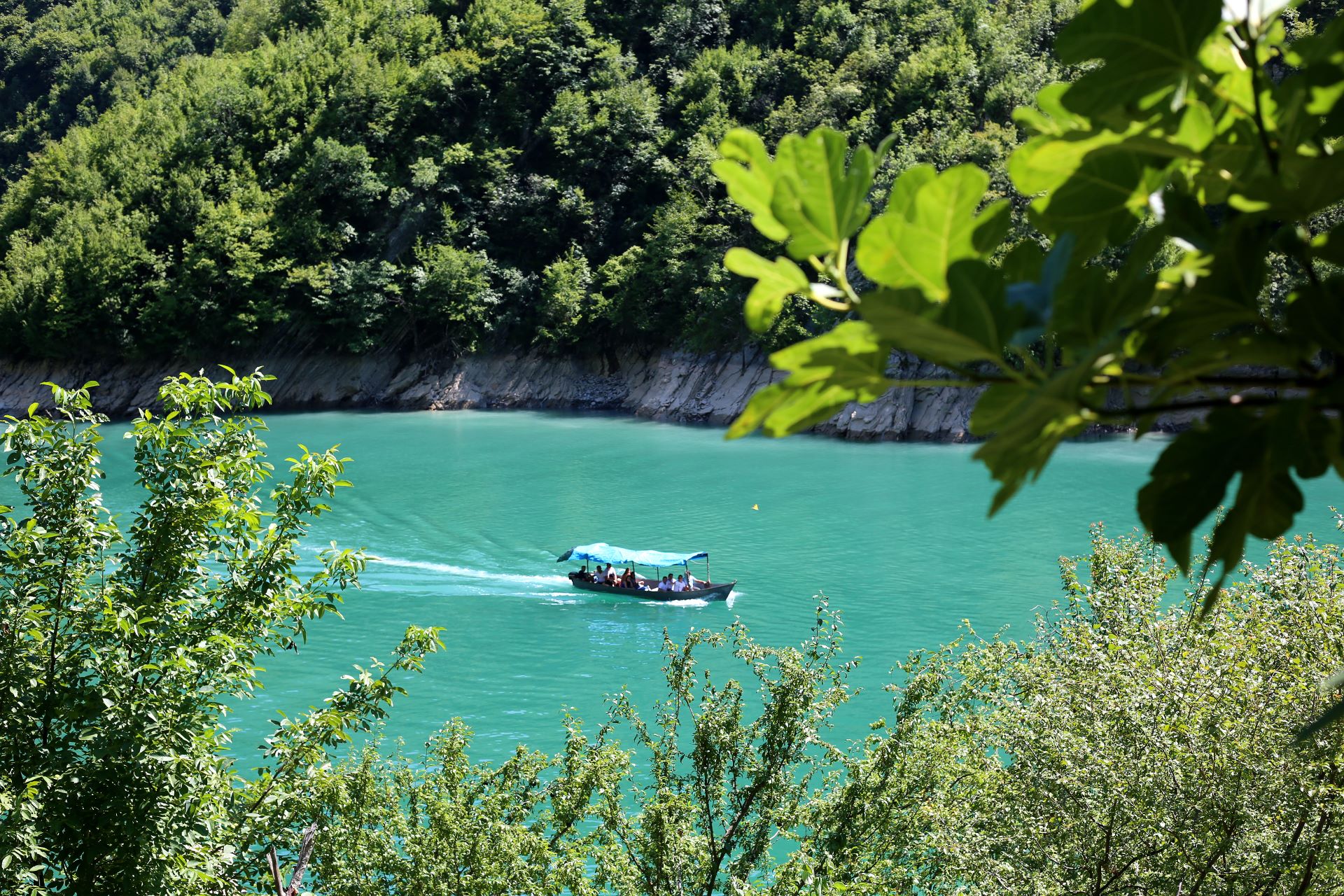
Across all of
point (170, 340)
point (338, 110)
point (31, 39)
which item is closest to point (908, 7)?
point (338, 110)

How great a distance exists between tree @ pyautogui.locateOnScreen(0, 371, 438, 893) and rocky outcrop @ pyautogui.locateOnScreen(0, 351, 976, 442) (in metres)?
33.0

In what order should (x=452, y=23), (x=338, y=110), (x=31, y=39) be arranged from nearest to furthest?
1. (x=338, y=110)
2. (x=452, y=23)
3. (x=31, y=39)

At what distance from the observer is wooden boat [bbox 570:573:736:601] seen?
66.2ft

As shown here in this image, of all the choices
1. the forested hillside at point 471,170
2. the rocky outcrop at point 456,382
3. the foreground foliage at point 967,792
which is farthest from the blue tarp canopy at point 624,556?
the forested hillside at point 471,170

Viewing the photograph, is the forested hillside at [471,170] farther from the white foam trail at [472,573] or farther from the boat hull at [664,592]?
the boat hull at [664,592]

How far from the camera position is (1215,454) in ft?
1.80

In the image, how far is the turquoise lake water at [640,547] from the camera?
16.7 meters

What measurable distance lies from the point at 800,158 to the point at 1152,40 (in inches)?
7.9

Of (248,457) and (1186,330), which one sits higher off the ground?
(1186,330)

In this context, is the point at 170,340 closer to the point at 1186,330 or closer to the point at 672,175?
the point at 672,175

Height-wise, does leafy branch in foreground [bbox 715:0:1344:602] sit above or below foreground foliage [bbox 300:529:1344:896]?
above

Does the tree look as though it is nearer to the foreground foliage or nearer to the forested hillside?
the foreground foliage

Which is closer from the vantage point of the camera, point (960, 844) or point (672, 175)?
point (960, 844)

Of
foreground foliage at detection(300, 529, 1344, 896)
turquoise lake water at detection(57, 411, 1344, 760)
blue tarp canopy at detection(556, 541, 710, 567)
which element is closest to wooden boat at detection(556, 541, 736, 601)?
blue tarp canopy at detection(556, 541, 710, 567)
